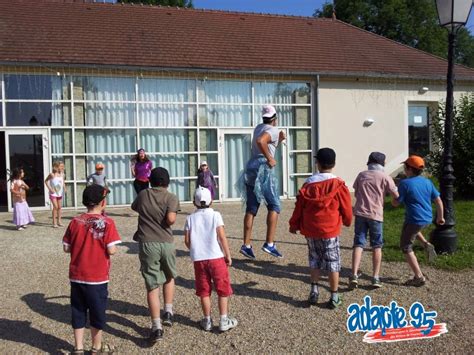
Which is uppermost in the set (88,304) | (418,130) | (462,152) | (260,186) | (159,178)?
(418,130)

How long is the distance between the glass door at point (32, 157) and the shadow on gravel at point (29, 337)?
935 centimetres

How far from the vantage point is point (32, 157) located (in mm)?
13648

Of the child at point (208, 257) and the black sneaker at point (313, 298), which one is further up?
the child at point (208, 257)

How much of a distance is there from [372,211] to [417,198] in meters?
0.59

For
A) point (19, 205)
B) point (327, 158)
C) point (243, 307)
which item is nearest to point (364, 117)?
point (19, 205)

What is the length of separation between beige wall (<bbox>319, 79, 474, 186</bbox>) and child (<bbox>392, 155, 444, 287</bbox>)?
10.1 meters

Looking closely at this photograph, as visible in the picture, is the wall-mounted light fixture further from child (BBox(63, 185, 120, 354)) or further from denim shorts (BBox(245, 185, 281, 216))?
child (BBox(63, 185, 120, 354))

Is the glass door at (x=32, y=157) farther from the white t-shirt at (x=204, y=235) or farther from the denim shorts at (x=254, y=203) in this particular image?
the white t-shirt at (x=204, y=235)

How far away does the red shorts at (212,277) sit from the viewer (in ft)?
14.7

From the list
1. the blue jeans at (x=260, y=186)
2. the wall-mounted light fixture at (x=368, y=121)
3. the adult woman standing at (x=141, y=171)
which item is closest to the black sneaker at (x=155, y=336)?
the blue jeans at (x=260, y=186)

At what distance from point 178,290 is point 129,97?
9.56 meters

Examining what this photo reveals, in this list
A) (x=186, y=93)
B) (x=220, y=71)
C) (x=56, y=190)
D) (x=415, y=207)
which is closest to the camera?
(x=415, y=207)

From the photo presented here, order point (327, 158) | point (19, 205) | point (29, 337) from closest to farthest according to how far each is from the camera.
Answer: point (29, 337) < point (327, 158) < point (19, 205)

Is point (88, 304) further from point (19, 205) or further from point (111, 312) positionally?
point (19, 205)
